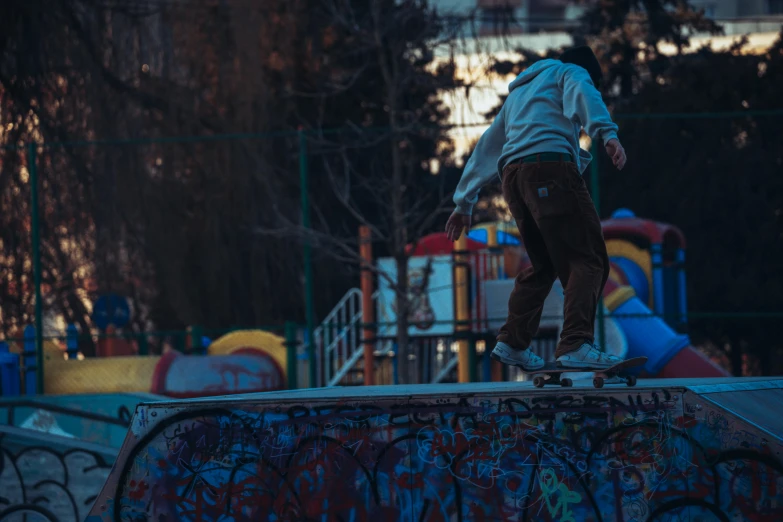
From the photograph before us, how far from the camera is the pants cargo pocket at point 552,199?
5.13 metres

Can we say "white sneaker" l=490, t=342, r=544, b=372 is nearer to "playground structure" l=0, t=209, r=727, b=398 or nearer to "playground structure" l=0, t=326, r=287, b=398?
"playground structure" l=0, t=209, r=727, b=398

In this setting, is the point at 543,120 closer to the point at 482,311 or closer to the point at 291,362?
the point at 291,362

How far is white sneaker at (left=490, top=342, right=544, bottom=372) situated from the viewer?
540 cm

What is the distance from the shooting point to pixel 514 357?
17.7ft

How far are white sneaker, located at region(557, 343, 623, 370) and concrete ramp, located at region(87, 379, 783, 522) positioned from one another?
10.0 inches

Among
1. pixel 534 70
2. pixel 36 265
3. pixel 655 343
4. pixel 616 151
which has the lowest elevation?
pixel 655 343

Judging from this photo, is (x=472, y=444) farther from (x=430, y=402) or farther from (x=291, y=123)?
(x=291, y=123)

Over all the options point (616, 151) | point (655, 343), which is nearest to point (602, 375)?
point (616, 151)

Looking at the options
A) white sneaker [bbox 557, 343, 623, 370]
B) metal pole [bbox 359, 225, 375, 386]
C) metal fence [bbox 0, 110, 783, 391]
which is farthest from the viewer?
metal fence [bbox 0, 110, 783, 391]

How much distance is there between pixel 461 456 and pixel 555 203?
3.93 ft

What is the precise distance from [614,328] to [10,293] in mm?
9002

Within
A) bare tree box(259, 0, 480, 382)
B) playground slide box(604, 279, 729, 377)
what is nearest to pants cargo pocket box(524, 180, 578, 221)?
bare tree box(259, 0, 480, 382)

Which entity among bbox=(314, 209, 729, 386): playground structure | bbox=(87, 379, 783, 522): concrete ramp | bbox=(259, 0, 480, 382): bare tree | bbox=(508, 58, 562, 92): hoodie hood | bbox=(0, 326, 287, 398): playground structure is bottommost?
bbox=(87, 379, 783, 522): concrete ramp

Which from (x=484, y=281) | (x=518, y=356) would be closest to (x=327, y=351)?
(x=484, y=281)
